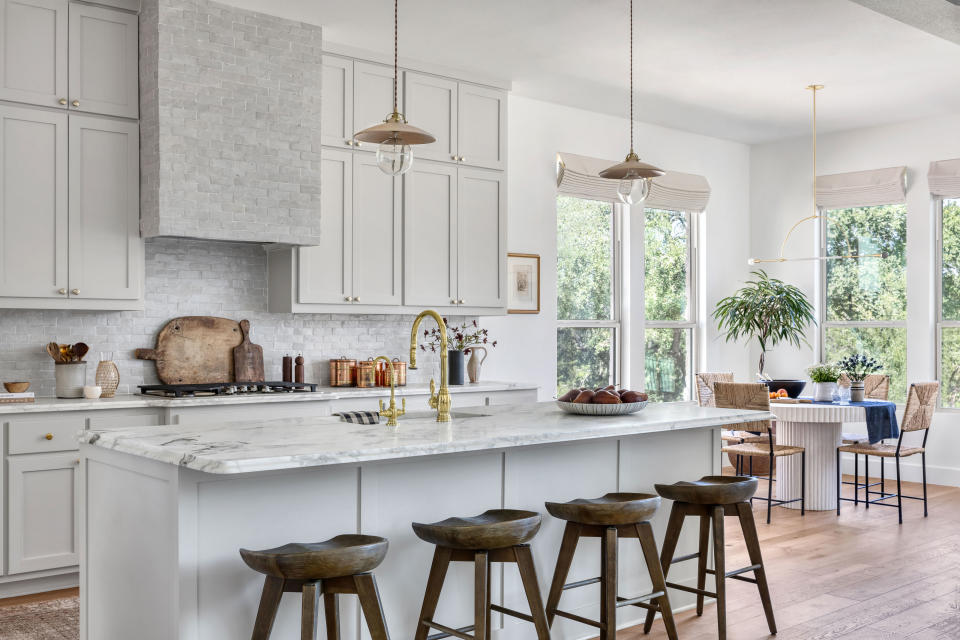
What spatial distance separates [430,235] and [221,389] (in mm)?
1773

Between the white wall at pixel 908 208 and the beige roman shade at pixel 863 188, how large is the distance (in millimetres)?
91

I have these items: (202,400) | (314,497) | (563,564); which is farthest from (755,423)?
(314,497)

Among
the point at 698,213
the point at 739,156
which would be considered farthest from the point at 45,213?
the point at 739,156

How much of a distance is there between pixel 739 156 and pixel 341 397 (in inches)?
201

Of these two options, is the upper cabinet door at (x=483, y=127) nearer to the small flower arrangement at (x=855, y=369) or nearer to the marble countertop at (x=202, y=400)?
the marble countertop at (x=202, y=400)

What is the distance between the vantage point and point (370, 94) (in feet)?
18.7

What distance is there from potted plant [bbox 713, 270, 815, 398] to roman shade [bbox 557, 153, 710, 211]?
2.97 feet

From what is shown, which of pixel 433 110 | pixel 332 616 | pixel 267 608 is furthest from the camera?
pixel 433 110

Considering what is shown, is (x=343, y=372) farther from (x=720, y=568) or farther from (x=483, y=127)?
(x=720, y=568)

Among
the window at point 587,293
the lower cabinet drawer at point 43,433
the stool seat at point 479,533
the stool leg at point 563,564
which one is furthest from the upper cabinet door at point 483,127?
the stool seat at point 479,533

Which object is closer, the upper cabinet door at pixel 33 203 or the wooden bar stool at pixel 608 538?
the wooden bar stool at pixel 608 538

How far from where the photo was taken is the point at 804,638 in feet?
12.4

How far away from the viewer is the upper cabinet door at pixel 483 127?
616 cm

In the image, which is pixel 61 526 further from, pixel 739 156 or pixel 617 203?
pixel 739 156
